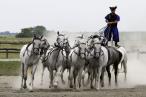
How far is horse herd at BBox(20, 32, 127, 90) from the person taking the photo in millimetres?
21688

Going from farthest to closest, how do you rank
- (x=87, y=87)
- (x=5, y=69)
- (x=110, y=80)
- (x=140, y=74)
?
1. (x=5, y=69)
2. (x=140, y=74)
3. (x=110, y=80)
4. (x=87, y=87)

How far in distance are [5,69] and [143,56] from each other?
883 centimetres

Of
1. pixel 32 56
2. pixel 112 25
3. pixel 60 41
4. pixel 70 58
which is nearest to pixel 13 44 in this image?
pixel 112 25

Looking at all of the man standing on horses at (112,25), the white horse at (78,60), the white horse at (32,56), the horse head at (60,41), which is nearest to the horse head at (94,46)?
the white horse at (78,60)

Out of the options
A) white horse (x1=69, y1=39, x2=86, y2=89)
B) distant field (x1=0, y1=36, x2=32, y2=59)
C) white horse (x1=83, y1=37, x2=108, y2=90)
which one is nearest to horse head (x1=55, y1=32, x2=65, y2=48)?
white horse (x1=69, y1=39, x2=86, y2=89)

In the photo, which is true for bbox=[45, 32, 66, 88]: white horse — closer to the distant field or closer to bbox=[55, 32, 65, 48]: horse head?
bbox=[55, 32, 65, 48]: horse head

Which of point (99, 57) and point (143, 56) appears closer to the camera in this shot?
point (99, 57)

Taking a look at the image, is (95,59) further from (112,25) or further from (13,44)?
(13,44)

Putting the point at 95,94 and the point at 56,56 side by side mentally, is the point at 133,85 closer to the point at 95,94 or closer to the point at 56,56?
the point at 56,56

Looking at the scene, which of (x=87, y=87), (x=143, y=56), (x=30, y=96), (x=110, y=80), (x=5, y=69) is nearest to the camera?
(x=30, y=96)

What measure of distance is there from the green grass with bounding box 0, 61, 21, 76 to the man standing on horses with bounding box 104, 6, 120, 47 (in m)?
7.83

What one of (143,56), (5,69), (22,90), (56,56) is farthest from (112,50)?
(143,56)

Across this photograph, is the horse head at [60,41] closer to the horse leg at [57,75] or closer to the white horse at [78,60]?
the horse leg at [57,75]

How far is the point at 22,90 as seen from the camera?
21.1 m
